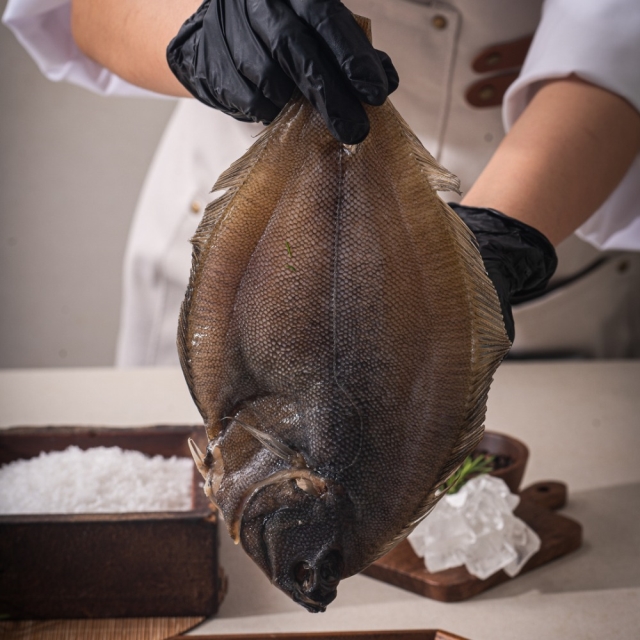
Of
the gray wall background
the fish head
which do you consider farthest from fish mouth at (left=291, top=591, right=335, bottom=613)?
the gray wall background

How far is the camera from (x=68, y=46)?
1475mm

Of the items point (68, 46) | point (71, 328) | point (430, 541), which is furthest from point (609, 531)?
point (71, 328)

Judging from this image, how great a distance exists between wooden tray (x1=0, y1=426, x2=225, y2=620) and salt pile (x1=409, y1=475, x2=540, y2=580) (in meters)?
0.27

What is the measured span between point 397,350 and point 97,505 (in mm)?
570

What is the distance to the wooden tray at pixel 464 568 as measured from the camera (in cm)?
97

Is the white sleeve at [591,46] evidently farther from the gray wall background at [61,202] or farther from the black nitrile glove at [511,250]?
the gray wall background at [61,202]

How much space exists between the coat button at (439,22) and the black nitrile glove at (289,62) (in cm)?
72

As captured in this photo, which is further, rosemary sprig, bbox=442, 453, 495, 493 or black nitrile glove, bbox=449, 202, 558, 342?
rosemary sprig, bbox=442, 453, 495, 493

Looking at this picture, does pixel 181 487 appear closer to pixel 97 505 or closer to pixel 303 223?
pixel 97 505

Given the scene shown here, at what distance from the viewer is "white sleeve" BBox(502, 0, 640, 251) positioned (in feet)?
3.33

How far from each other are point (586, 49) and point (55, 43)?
95 cm

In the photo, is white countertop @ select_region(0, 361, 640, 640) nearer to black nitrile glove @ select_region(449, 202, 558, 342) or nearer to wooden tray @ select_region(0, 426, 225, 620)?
wooden tray @ select_region(0, 426, 225, 620)

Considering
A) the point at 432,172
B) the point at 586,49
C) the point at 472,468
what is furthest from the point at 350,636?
the point at 586,49

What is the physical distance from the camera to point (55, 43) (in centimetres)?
145
